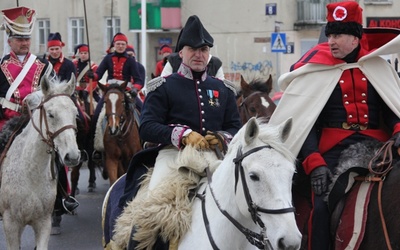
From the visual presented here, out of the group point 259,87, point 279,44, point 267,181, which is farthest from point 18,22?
point 279,44

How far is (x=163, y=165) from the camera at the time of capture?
672cm

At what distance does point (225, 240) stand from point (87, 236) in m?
6.63

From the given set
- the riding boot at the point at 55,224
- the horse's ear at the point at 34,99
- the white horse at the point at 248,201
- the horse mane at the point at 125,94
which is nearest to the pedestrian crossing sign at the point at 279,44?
the horse mane at the point at 125,94

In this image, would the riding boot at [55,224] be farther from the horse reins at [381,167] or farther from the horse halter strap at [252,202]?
the horse halter strap at [252,202]

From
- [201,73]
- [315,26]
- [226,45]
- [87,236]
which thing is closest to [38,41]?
[226,45]

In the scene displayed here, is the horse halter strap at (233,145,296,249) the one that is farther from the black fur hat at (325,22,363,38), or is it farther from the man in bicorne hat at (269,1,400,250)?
the black fur hat at (325,22,363,38)

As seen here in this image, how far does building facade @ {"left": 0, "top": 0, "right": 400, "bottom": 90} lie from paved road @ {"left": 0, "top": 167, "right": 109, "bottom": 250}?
2679 centimetres

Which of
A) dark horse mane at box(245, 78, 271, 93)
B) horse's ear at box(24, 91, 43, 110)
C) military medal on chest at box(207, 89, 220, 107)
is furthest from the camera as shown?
dark horse mane at box(245, 78, 271, 93)

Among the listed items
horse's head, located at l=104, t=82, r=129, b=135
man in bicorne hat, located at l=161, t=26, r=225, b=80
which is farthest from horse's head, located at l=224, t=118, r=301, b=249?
horse's head, located at l=104, t=82, r=129, b=135

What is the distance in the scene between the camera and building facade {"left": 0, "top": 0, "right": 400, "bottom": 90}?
42.8 m

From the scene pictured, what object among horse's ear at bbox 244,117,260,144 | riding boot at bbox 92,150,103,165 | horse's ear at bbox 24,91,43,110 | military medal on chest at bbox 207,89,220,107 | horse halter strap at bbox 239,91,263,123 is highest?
military medal on chest at bbox 207,89,220,107

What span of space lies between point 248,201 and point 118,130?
Answer: 27.3 ft

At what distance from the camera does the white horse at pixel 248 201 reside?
5.27m

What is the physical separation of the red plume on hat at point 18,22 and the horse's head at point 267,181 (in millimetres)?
4829
